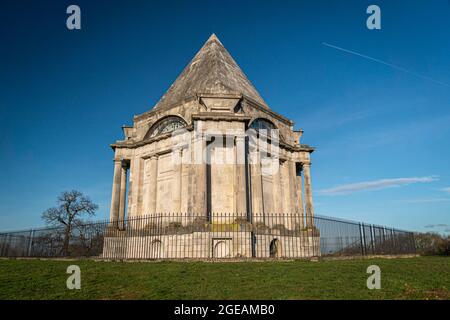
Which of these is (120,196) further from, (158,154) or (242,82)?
(242,82)

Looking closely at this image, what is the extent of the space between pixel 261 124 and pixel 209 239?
900 cm

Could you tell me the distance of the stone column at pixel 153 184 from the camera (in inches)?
706

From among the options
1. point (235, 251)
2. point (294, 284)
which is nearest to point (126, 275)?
point (294, 284)

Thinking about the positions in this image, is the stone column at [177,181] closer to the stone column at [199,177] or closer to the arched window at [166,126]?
the arched window at [166,126]

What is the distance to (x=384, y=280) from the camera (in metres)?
7.55

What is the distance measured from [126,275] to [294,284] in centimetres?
426

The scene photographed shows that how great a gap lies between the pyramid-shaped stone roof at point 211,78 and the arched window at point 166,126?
3.06ft

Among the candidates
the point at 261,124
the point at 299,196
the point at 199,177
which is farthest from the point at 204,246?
the point at 299,196

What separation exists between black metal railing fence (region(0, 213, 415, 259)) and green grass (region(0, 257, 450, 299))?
3.94m

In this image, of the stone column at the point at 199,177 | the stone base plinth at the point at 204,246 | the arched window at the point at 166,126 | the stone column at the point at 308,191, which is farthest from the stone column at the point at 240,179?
the stone column at the point at 308,191

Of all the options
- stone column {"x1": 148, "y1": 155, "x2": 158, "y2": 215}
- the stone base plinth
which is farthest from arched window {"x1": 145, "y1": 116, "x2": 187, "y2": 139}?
the stone base plinth

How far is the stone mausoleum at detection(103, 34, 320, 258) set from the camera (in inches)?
560

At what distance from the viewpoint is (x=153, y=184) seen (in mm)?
18250

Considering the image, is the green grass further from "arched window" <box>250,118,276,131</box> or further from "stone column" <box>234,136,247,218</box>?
"arched window" <box>250,118,276,131</box>
